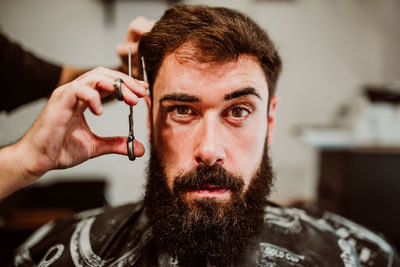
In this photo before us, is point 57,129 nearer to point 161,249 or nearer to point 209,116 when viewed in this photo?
point 209,116

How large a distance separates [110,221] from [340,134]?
1.72 metres

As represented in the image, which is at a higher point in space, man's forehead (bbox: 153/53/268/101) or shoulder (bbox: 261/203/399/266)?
man's forehead (bbox: 153/53/268/101)

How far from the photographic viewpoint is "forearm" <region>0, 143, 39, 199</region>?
0.73 meters

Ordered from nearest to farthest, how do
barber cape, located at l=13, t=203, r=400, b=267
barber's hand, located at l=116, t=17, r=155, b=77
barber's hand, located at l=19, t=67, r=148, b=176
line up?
1. barber's hand, located at l=19, t=67, r=148, b=176
2. barber cape, located at l=13, t=203, r=400, b=267
3. barber's hand, located at l=116, t=17, r=155, b=77

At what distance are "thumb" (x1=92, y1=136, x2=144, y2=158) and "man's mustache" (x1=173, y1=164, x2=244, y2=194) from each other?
0.15m

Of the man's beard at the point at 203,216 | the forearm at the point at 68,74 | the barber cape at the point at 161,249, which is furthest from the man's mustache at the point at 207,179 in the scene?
the forearm at the point at 68,74

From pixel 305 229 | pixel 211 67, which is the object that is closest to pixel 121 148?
pixel 211 67

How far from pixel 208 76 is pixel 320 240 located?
69 cm

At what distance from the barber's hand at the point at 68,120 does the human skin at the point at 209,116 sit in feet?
0.53

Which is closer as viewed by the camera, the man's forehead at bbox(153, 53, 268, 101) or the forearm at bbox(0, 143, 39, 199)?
the forearm at bbox(0, 143, 39, 199)

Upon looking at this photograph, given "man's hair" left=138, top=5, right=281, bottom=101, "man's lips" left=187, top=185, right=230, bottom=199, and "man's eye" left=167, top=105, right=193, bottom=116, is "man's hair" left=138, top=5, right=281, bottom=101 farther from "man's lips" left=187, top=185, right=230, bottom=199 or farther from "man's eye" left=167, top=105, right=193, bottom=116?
"man's lips" left=187, top=185, right=230, bottom=199

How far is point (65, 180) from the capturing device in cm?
252

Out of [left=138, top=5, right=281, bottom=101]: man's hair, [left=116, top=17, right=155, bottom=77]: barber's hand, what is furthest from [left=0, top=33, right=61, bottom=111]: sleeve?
[left=138, top=5, right=281, bottom=101]: man's hair

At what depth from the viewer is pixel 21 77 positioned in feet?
4.36
